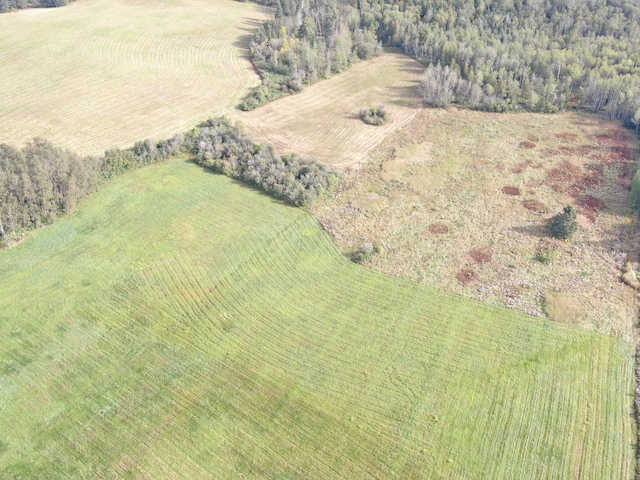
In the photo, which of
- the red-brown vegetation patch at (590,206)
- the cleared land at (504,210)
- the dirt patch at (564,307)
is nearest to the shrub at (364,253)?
the cleared land at (504,210)

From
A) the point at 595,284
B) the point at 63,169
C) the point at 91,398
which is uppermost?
the point at 63,169

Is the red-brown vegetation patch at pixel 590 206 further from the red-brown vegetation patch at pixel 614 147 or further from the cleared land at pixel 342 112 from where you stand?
the cleared land at pixel 342 112

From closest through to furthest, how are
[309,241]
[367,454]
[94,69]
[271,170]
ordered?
[367,454]
[309,241]
[271,170]
[94,69]

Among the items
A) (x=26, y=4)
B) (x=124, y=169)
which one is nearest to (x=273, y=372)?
(x=124, y=169)

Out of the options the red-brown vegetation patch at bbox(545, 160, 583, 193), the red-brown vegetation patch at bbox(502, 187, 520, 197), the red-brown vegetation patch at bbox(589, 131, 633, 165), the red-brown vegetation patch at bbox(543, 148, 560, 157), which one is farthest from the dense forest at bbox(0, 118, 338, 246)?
the red-brown vegetation patch at bbox(589, 131, 633, 165)

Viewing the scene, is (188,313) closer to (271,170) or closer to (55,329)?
(55,329)

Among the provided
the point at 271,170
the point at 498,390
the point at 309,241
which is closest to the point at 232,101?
the point at 271,170
